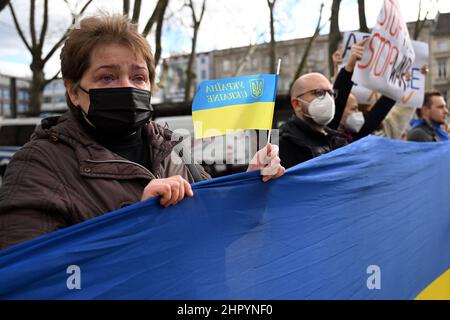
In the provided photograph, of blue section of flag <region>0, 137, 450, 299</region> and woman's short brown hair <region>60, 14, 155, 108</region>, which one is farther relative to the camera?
woman's short brown hair <region>60, 14, 155, 108</region>

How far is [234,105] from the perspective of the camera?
1.56 metres

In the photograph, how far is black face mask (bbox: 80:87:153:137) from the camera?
5.11ft

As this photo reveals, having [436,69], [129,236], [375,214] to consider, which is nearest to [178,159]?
[129,236]

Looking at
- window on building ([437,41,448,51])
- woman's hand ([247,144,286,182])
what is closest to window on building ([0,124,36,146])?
woman's hand ([247,144,286,182])

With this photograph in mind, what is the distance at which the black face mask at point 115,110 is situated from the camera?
5.11 feet

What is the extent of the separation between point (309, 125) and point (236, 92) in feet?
5.07

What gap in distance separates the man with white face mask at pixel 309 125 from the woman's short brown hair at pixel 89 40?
57.8 inches

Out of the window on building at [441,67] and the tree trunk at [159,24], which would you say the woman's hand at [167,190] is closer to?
the tree trunk at [159,24]

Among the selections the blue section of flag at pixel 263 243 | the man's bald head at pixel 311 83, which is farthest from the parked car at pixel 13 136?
the blue section of flag at pixel 263 243

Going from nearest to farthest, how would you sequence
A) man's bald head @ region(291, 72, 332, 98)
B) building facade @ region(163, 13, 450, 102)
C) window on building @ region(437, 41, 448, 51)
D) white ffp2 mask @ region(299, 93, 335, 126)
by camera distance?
white ffp2 mask @ region(299, 93, 335, 126) → man's bald head @ region(291, 72, 332, 98) → building facade @ region(163, 13, 450, 102) → window on building @ region(437, 41, 448, 51)

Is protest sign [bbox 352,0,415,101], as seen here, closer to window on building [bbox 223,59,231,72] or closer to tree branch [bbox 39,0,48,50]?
tree branch [bbox 39,0,48,50]

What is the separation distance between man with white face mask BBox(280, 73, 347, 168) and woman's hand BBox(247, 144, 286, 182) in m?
1.14

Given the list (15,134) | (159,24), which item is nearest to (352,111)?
(159,24)
